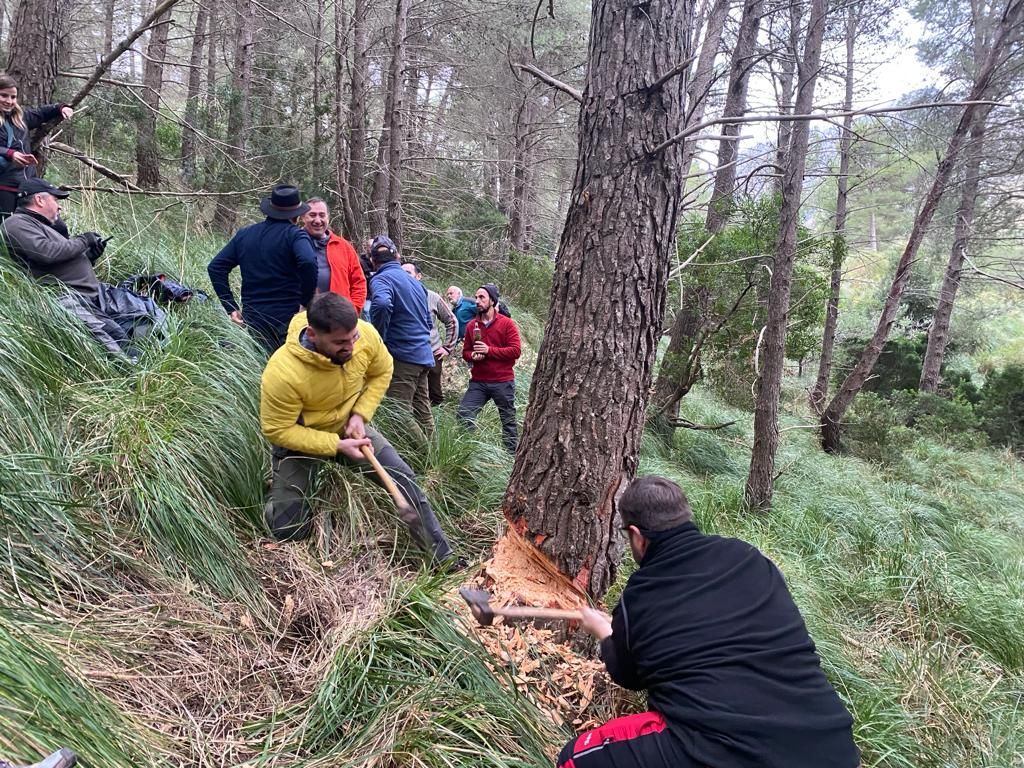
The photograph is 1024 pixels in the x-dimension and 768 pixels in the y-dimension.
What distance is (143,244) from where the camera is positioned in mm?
5398

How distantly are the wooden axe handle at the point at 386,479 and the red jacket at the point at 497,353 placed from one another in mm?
2262

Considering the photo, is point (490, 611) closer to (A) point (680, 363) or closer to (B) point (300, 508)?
(B) point (300, 508)

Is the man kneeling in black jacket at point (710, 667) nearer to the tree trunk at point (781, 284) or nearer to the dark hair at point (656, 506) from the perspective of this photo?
the dark hair at point (656, 506)

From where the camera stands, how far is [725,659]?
1.87m

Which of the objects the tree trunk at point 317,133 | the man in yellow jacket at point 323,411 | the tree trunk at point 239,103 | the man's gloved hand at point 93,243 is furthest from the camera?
the tree trunk at point 317,133

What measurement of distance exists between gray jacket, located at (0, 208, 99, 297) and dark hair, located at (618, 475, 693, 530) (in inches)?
149

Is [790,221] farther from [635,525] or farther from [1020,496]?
[1020,496]

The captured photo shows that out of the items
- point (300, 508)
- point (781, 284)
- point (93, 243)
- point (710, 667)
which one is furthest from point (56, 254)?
point (781, 284)

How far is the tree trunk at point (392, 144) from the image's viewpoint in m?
7.84

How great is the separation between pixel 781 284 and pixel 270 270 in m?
4.46

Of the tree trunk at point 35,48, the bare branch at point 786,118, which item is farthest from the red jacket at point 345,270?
the bare branch at point 786,118

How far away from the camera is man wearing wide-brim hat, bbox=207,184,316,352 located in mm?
4031

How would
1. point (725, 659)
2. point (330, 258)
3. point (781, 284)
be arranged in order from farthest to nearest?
point (781, 284) < point (330, 258) < point (725, 659)

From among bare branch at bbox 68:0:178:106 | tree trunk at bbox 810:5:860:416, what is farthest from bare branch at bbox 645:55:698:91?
tree trunk at bbox 810:5:860:416
